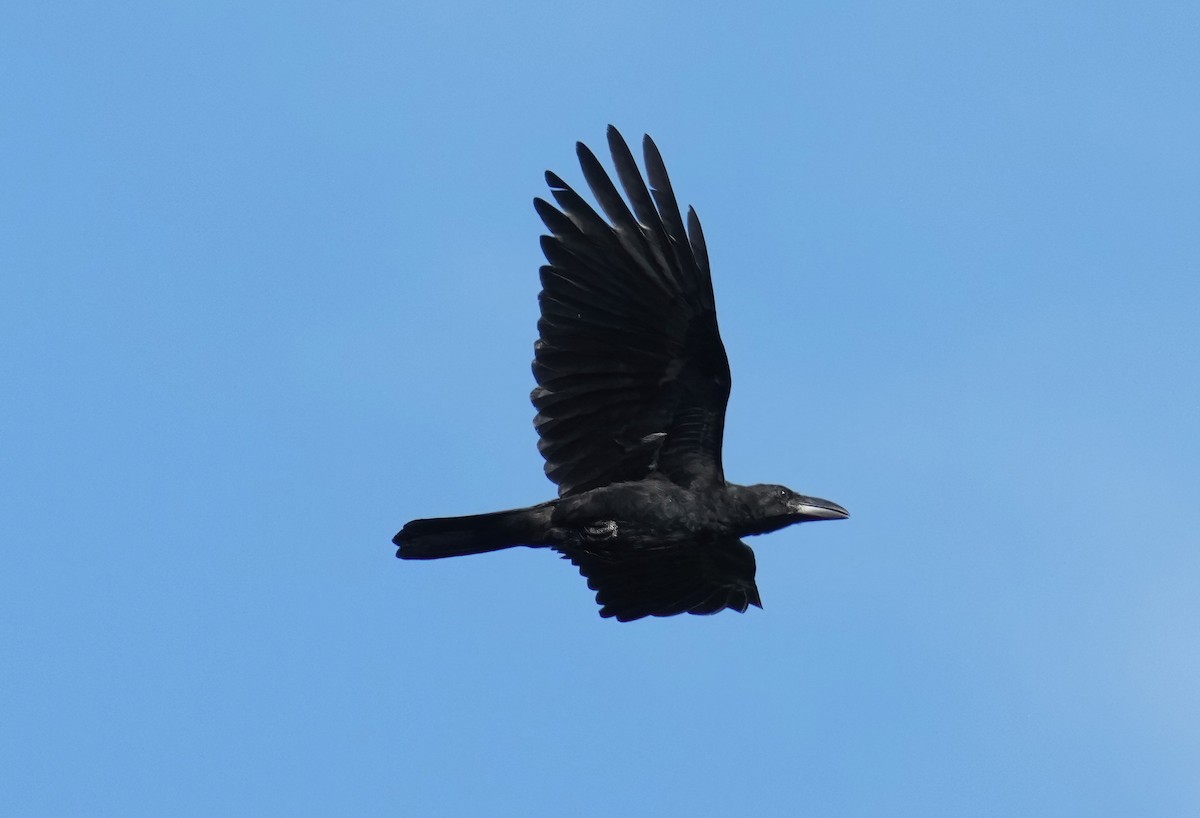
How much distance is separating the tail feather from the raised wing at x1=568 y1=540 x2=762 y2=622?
775 mm

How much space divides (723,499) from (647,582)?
1.37m

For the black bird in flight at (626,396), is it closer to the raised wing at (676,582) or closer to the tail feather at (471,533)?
the tail feather at (471,533)

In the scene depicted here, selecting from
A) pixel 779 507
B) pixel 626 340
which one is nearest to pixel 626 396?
pixel 626 340

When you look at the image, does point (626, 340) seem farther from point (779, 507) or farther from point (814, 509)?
point (814, 509)

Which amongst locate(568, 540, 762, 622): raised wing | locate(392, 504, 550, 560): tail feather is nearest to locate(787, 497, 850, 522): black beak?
locate(568, 540, 762, 622): raised wing

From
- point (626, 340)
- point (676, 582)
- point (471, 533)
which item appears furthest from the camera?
point (676, 582)

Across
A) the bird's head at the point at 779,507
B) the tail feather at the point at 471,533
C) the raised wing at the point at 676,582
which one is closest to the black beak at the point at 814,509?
the bird's head at the point at 779,507

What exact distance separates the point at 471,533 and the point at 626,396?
1542 mm

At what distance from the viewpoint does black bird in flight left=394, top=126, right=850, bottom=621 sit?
46.6 feet

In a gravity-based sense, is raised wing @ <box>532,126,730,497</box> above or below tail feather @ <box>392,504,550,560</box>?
above

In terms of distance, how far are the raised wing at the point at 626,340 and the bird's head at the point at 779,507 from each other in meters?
0.30

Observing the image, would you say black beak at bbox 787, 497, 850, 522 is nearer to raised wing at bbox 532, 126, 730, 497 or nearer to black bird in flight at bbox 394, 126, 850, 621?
black bird in flight at bbox 394, 126, 850, 621

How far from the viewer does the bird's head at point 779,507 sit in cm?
1469

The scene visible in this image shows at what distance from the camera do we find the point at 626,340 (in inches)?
568
